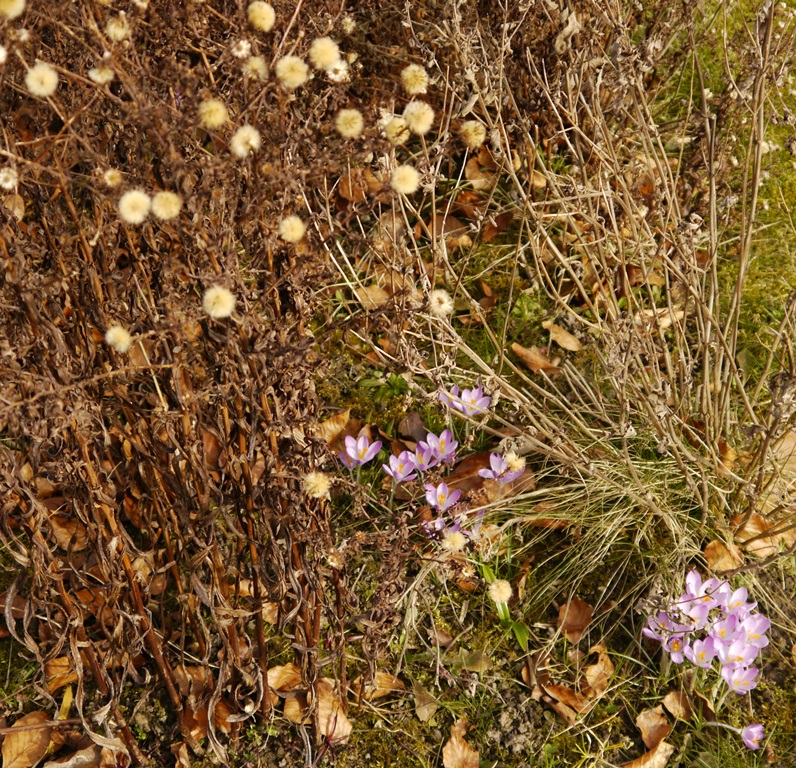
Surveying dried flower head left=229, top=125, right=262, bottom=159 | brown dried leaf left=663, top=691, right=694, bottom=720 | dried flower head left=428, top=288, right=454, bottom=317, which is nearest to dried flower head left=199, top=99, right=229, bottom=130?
dried flower head left=229, top=125, right=262, bottom=159

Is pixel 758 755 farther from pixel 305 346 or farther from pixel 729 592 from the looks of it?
pixel 305 346

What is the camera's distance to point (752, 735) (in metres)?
1.97

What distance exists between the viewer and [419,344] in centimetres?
270

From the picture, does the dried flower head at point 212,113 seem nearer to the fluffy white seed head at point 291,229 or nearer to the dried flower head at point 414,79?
the fluffy white seed head at point 291,229

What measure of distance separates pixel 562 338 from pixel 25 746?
1818 millimetres

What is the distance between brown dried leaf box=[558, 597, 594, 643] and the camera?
86.3 inches

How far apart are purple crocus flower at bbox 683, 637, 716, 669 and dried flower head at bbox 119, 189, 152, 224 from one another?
5.08ft

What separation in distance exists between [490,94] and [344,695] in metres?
1.40

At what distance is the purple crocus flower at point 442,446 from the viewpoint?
230 cm

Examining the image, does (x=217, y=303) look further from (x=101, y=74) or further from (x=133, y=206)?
(x=101, y=74)

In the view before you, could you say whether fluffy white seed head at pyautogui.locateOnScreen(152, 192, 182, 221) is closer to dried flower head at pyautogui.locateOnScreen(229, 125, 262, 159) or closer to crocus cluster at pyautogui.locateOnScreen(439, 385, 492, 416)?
dried flower head at pyautogui.locateOnScreen(229, 125, 262, 159)

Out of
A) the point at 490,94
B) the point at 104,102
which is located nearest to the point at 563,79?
the point at 490,94

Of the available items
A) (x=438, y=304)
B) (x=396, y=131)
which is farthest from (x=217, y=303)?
(x=438, y=304)

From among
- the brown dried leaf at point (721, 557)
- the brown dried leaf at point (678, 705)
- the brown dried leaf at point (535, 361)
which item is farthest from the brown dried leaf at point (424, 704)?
the brown dried leaf at point (535, 361)
